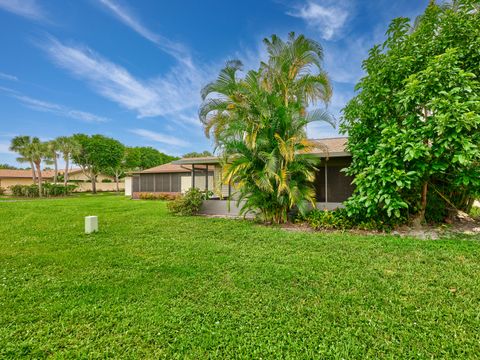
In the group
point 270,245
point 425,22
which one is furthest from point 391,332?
point 425,22

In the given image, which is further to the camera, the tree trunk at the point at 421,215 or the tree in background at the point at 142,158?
the tree in background at the point at 142,158

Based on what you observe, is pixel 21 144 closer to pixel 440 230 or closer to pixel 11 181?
pixel 11 181

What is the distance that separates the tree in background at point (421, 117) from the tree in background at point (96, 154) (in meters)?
33.0

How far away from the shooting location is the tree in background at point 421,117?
4.94 metres

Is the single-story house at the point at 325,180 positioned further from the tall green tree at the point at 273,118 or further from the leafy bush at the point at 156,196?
the leafy bush at the point at 156,196

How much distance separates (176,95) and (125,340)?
539 inches

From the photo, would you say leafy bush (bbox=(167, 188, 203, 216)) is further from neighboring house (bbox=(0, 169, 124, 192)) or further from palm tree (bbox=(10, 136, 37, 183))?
neighboring house (bbox=(0, 169, 124, 192))

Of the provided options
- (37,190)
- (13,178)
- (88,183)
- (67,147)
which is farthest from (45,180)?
(37,190)

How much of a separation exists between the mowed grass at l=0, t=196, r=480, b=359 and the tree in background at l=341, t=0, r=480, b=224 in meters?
1.51

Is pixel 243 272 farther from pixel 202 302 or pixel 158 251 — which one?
pixel 158 251

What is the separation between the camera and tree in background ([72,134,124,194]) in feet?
104

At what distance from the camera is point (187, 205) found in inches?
408

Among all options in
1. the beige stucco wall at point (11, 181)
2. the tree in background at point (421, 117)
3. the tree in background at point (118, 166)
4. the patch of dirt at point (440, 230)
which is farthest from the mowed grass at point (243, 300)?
the beige stucco wall at point (11, 181)

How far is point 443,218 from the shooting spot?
698 centimetres
